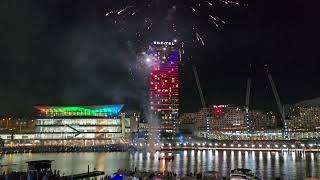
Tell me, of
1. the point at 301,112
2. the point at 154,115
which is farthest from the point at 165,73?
the point at 301,112

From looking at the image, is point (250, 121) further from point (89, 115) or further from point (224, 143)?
point (89, 115)

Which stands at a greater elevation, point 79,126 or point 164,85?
point 164,85

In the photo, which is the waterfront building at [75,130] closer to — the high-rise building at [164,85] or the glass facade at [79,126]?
the glass facade at [79,126]

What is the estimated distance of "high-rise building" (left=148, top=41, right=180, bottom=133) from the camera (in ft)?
528

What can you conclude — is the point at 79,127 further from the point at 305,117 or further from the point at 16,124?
the point at 305,117

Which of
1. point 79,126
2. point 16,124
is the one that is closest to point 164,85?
point 79,126

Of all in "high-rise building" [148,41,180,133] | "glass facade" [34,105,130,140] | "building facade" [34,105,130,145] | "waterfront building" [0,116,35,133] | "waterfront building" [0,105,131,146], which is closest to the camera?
"waterfront building" [0,105,131,146]

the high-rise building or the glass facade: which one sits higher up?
the high-rise building

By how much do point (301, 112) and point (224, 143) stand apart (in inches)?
3401

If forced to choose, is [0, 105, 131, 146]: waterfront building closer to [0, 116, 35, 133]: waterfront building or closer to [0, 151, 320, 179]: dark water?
[0, 116, 35, 133]: waterfront building

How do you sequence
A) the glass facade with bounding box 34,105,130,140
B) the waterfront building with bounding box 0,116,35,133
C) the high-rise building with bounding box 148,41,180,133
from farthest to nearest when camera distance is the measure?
the high-rise building with bounding box 148,41,180,133 → the waterfront building with bounding box 0,116,35,133 → the glass facade with bounding box 34,105,130,140

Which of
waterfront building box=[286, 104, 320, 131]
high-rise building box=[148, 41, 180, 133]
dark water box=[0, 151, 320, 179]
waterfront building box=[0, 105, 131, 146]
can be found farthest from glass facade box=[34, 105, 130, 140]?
waterfront building box=[286, 104, 320, 131]

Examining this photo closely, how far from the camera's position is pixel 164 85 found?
166 m

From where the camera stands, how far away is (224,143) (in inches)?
4528
